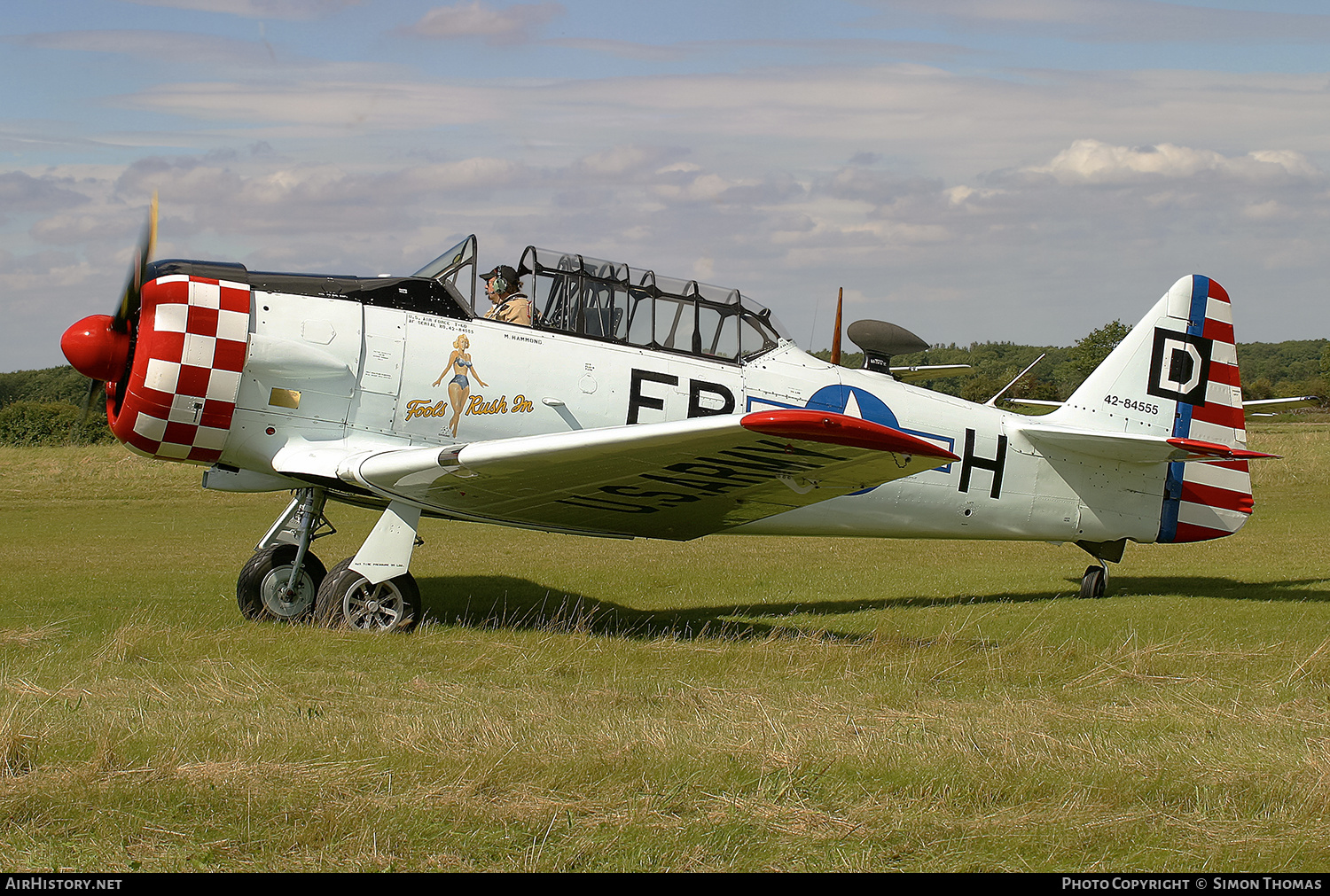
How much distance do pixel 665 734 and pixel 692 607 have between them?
18.4 feet

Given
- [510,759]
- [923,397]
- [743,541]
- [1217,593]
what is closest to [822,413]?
[510,759]

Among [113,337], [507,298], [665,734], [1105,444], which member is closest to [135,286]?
[113,337]

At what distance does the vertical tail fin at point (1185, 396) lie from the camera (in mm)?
11000

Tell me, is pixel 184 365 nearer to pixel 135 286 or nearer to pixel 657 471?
pixel 135 286

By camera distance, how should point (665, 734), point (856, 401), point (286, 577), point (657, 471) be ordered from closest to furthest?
point (665, 734)
point (657, 471)
point (286, 577)
point (856, 401)

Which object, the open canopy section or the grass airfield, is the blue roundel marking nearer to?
the open canopy section

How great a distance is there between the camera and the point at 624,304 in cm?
883

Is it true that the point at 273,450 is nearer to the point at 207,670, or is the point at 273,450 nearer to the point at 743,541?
the point at 207,670

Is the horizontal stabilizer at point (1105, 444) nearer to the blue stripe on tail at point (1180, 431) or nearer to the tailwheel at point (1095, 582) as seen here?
the blue stripe on tail at point (1180, 431)

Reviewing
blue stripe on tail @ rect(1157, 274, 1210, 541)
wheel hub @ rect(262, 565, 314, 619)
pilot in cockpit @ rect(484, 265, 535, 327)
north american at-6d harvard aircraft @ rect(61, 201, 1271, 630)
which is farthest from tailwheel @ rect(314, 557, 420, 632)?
blue stripe on tail @ rect(1157, 274, 1210, 541)

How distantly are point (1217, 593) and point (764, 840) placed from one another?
9.27 metres

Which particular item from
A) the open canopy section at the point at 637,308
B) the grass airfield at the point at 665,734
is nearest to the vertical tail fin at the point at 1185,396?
the grass airfield at the point at 665,734

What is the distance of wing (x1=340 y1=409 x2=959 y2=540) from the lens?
602 cm

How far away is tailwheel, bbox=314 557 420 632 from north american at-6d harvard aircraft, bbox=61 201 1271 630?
16mm
